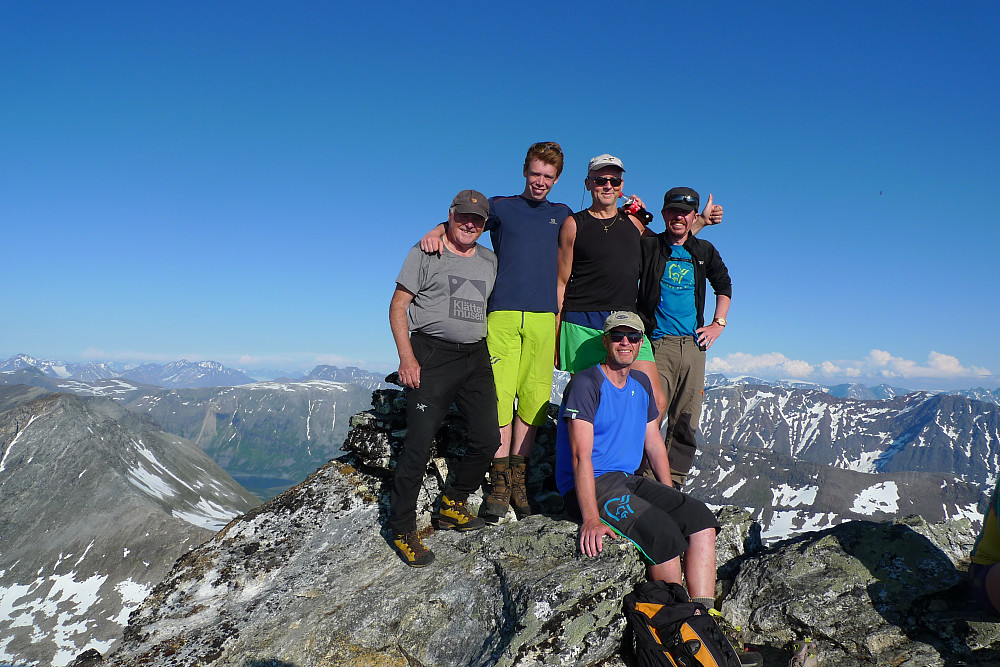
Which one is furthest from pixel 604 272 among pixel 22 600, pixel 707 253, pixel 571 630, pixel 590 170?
pixel 22 600

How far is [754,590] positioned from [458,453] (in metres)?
6.30

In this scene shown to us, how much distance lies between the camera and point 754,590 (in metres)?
9.04

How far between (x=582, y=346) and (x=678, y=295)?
2.51 metres

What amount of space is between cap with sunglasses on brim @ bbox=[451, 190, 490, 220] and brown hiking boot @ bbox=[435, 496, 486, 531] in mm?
5362

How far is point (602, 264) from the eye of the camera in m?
10.1

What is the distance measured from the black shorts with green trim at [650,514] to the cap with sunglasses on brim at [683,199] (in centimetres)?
555

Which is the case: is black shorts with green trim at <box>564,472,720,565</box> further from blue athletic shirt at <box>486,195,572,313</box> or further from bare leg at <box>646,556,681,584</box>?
blue athletic shirt at <box>486,195,572,313</box>

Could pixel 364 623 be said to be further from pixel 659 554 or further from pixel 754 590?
pixel 754 590

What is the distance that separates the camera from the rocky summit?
7574 millimetres

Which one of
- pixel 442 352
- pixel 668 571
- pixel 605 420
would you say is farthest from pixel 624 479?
pixel 442 352

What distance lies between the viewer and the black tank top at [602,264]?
33.1 feet

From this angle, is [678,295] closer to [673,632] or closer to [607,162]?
[607,162]

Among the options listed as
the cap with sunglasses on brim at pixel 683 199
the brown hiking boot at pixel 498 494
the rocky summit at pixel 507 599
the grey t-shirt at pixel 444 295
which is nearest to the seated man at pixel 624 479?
the rocky summit at pixel 507 599

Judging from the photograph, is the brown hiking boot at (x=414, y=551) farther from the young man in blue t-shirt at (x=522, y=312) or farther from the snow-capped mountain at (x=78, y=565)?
the snow-capped mountain at (x=78, y=565)
